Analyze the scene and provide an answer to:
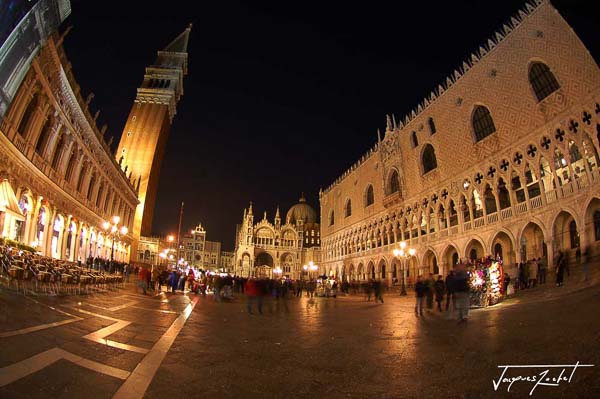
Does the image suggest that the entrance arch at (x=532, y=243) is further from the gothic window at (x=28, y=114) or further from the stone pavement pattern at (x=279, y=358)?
the gothic window at (x=28, y=114)

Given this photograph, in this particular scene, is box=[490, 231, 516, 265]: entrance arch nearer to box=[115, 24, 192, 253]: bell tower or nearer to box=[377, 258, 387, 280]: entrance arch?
box=[377, 258, 387, 280]: entrance arch

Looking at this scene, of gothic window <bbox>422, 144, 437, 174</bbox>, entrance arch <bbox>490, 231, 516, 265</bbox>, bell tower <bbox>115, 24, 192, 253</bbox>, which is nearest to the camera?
entrance arch <bbox>490, 231, 516, 265</bbox>

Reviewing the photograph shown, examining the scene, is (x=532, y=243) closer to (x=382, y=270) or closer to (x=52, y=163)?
(x=382, y=270)

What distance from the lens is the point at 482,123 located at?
1016 inches

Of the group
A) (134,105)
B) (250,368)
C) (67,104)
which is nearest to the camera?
(250,368)

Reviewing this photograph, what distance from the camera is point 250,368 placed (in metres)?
3.77

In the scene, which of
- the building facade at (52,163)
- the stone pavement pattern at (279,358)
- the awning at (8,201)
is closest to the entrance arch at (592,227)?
the stone pavement pattern at (279,358)

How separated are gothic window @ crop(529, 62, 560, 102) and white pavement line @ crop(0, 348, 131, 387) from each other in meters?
24.6

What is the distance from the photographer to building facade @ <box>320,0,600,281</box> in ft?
59.7

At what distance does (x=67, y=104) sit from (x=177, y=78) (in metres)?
47.3

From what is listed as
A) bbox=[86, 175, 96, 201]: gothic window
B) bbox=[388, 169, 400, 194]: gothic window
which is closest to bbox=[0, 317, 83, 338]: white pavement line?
bbox=[86, 175, 96, 201]: gothic window

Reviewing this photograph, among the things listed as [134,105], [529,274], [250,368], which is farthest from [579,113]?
[134,105]

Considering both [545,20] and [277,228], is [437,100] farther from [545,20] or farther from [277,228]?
[277,228]
